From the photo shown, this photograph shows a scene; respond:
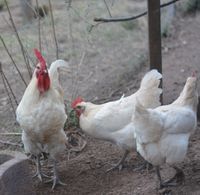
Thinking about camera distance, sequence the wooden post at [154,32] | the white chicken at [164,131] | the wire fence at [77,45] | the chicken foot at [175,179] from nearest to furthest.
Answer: the white chicken at [164,131] < the chicken foot at [175,179] < the wooden post at [154,32] < the wire fence at [77,45]

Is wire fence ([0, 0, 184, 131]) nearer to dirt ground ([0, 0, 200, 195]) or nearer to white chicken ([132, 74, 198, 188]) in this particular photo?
dirt ground ([0, 0, 200, 195])

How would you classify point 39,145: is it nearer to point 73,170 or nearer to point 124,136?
point 73,170

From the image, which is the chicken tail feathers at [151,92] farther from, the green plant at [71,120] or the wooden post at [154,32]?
the green plant at [71,120]

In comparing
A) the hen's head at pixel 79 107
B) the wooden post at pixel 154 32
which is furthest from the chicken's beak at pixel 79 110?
the wooden post at pixel 154 32

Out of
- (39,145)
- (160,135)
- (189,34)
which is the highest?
(160,135)

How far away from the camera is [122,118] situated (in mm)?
5156

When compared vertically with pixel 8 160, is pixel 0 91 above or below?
below

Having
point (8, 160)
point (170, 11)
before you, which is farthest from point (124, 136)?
point (170, 11)

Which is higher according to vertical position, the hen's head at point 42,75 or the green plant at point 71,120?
the hen's head at point 42,75

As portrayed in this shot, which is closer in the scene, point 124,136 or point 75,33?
point 124,136

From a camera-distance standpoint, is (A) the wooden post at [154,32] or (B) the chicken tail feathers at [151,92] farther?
(A) the wooden post at [154,32]

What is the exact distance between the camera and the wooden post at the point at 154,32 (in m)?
5.56

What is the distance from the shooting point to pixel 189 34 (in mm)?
10852

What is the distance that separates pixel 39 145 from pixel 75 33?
571 centimetres
